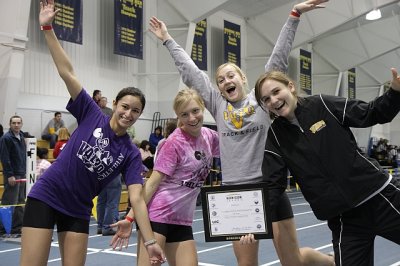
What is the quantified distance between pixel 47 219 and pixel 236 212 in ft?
3.95

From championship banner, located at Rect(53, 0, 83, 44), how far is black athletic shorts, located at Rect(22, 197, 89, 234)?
34.7ft

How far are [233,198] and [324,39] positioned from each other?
25.2 meters

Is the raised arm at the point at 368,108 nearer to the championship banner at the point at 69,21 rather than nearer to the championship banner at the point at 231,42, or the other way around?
the championship banner at the point at 69,21

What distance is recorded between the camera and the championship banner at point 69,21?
42.9 ft

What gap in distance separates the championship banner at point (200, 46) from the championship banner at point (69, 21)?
525cm

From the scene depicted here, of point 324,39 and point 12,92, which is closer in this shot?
point 12,92

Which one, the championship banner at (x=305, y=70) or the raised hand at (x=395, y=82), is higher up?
the championship banner at (x=305, y=70)

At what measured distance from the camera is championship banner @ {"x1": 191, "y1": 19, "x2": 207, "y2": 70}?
18.1 m

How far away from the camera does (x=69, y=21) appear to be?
13.4 meters

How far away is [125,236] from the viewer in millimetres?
3299

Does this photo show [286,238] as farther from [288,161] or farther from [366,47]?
[366,47]

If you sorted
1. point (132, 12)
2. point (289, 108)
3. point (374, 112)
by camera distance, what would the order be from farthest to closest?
point (132, 12) → point (289, 108) → point (374, 112)

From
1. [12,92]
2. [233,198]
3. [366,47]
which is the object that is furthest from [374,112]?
[366,47]

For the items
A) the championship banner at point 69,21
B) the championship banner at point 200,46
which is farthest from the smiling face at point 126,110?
the championship banner at point 200,46
